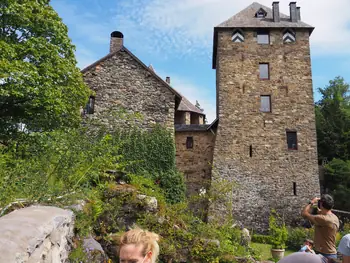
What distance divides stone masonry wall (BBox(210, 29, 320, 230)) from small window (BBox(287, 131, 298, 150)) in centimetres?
19

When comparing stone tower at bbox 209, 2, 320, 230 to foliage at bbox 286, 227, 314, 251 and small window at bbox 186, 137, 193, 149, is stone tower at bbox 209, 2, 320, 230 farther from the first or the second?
foliage at bbox 286, 227, 314, 251

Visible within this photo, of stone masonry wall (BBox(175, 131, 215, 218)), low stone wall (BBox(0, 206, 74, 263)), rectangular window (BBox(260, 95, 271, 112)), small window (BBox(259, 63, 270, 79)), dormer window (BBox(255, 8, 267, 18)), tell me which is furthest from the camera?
dormer window (BBox(255, 8, 267, 18))

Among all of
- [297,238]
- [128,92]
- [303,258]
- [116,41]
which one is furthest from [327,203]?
[116,41]

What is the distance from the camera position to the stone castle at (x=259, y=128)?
1614cm

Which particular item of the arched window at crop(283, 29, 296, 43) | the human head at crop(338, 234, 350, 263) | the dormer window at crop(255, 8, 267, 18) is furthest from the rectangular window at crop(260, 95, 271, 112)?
the human head at crop(338, 234, 350, 263)

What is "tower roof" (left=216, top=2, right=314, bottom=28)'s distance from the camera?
1797 centimetres

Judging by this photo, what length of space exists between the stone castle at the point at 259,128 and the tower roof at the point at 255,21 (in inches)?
2.4

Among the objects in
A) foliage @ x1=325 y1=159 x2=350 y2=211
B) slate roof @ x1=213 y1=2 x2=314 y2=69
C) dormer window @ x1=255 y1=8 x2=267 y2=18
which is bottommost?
foliage @ x1=325 y1=159 x2=350 y2=211

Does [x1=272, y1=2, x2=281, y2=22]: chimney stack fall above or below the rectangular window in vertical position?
above

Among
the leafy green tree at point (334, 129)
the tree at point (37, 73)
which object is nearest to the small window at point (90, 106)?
the tree at point (37, 73)

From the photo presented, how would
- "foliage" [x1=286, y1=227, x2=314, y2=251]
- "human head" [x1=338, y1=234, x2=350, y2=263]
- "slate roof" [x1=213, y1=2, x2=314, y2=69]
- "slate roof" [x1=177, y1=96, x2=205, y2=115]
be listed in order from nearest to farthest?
"human head" [x1=338, y1=234, x2=350, y2=263] → "foliage" [x1=286, y1=227, x2=314, y2=251] → "slate roof" [x1=213, y1=2, x2=314, y2=69] → "slate roof" [x1=177, y1=96, x2=205, y2=115]

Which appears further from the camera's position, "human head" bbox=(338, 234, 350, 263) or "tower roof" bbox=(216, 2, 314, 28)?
"tower roof" bbox=(216, 2, 314, 28)

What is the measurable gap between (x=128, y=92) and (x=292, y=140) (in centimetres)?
936

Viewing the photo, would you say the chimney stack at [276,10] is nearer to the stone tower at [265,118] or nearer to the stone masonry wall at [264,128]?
the stone tower at [265,118]
